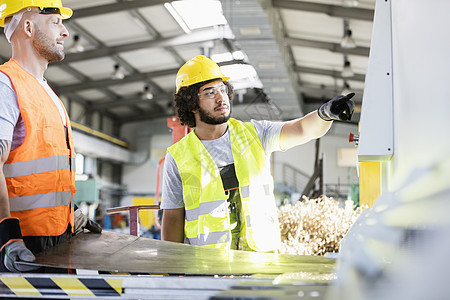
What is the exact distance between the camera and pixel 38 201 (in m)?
1.92

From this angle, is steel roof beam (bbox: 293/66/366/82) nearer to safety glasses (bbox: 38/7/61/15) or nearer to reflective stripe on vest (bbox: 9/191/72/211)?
safety glasses (bbox: 38/7/61/15)

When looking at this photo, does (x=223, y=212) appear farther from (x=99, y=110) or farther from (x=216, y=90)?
(x=99, y=110)

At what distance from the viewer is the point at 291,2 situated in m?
11.0

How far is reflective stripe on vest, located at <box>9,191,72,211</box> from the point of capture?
1.87m

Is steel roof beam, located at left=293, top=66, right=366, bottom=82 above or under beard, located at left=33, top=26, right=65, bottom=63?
above

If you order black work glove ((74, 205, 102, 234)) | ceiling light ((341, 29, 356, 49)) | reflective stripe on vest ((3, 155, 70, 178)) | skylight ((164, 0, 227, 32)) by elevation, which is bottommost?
black work glove ((74, 205, 102, 234))

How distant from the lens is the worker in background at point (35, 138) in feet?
6.13

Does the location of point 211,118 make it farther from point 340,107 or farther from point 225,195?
point 340,107

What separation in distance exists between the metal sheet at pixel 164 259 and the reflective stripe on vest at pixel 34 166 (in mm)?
307

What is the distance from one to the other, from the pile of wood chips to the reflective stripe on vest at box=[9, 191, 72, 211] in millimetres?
2699

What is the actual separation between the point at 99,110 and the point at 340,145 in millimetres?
10531

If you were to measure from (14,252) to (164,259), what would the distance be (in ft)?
1.51

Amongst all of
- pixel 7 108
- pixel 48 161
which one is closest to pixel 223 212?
pixel 48 161

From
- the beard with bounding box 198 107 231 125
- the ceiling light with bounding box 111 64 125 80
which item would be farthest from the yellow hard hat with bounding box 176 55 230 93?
the ceiling light with bounding box 111 64 125 80
